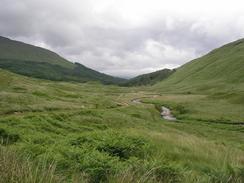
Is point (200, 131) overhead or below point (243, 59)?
below

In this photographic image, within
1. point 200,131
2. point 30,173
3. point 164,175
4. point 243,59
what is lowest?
point 200,131

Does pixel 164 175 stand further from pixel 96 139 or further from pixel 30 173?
pixel 96 139

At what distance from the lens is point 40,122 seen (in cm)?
2673

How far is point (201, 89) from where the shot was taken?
166875 millimetres

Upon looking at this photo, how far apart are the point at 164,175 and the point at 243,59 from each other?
19964 centimetres

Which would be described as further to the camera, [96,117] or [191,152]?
[96,117]

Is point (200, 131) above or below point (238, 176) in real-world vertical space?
below

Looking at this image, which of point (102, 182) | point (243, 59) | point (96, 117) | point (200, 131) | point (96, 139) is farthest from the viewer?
point (243, 59)

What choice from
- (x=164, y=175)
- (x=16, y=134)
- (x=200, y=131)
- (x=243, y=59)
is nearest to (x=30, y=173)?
(x=164, y=175)

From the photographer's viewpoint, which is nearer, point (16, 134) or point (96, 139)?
point (96, 139)

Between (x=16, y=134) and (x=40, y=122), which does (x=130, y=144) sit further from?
(x=40, y=122)

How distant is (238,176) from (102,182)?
3935 millimetres

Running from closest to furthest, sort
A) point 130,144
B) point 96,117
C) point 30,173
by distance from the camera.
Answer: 1. point 30,173
2. point 130,144
3. point 96,117

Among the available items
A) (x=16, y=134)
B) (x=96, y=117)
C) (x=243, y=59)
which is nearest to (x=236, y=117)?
(x=96, y=117)
